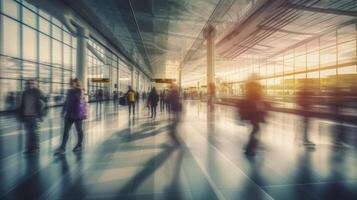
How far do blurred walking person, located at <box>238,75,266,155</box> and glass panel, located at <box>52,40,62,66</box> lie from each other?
17974mm

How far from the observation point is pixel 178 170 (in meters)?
3.74

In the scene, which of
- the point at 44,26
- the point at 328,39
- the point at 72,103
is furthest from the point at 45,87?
the point at 328,39

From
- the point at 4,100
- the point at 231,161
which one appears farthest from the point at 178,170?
the point at 4,100

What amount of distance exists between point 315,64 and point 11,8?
25.6 m

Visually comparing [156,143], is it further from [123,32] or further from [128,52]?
[128,52]

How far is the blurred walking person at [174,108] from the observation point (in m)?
6.22

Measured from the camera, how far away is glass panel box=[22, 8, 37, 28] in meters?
13.4

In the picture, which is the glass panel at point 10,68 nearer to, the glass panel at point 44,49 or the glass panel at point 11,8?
the glass panel at point 44,49

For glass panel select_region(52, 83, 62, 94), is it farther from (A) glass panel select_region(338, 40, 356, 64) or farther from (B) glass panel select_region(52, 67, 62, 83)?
(A) glass panel select_region(338, 40, 356, 64)

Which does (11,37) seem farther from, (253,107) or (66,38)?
(253,107)

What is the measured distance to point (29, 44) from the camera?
560 inches

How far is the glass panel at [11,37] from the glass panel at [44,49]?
2.53 metres

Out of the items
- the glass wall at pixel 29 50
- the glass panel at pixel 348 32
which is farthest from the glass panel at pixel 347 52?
the glass wall at pixel 29 50

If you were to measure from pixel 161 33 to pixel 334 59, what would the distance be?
17052 mm
